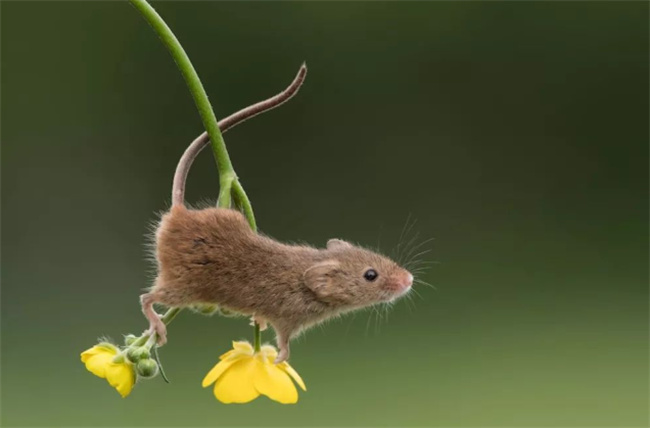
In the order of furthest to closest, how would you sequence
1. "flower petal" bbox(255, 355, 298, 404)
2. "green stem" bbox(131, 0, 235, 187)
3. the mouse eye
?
the mouse eye, "flower petal" bbox(255, 355, 298, 404), "green stem" bbox(131, 0, 235, 187)

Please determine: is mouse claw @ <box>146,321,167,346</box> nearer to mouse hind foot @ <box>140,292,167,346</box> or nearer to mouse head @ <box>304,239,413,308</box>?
mouse hind foot @ <box>140,292,167,346</box>

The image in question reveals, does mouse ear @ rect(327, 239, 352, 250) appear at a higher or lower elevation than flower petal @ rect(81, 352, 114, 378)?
higher

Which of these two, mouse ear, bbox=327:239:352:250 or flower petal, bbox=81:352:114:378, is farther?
mouse ear, bbox=327:239:352:250

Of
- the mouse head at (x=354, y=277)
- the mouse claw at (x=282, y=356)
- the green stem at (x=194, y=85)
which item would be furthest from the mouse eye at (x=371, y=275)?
the green stem at (x=194, y=85)

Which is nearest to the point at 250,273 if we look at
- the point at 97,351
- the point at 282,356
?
the point at 282,356

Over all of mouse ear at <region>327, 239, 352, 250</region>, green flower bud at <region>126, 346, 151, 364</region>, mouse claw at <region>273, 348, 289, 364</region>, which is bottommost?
green flower bud at <region>126, 346, 151, 364</region>

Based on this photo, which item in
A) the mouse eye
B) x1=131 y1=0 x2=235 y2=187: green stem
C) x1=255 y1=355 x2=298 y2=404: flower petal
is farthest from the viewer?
the mouse eye

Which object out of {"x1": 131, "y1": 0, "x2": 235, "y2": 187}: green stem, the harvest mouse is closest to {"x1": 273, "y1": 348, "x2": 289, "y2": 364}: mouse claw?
the harvest mouse

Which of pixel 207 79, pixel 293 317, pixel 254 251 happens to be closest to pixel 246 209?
pixel 254 251

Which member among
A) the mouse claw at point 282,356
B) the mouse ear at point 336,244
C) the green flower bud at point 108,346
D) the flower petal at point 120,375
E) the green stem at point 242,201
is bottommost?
the flower petal at point 120,375

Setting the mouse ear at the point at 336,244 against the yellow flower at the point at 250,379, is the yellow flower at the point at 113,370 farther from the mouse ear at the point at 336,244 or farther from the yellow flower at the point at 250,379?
the mouse ear at the point at 336,244
